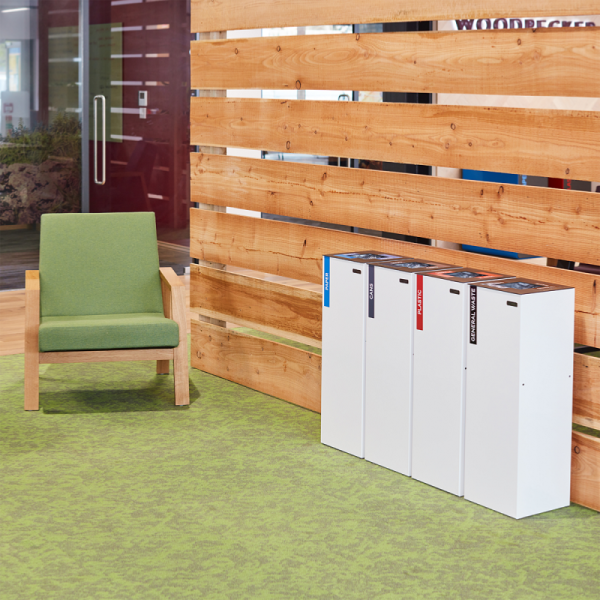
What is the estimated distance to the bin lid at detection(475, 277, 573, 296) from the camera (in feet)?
10.4

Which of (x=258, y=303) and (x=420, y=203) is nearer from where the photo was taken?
(x=420, y=203)

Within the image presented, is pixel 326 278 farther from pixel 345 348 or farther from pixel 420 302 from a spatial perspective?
pixel 420 302

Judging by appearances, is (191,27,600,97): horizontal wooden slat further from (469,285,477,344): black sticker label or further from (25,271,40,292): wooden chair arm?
(25,271,40,292): wooden chair arm

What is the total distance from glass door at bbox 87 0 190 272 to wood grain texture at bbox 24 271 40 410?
321 cm

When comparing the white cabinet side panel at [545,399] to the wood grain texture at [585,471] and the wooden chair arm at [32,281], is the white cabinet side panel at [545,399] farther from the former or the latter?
the wooden chair arm at [32,281]

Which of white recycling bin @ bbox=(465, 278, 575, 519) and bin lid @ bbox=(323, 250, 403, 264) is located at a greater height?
bin lid @ bbox=(323, 250, 403, 264)

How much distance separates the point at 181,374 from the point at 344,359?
1.06 meters

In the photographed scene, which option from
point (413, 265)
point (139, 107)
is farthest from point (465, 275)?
point (139, 107)

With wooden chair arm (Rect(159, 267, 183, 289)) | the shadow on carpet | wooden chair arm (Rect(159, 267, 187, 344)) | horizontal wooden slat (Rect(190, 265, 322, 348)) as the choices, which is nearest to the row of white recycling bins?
horizontal wooden slat (Rect(190, 265, 322, 348))

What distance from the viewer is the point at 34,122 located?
7.18 metres

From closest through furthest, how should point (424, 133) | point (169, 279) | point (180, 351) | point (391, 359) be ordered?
point (391, 359)
point (424, 133)
point (180, 351)
point (169, 279)

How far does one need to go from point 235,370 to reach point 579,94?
2559 mm

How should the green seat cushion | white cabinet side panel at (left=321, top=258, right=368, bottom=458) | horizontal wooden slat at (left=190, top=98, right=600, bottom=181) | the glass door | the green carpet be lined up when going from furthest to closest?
the glass door, the green seat cushion, white cabinet side panel at (left=321, top=258, right=368, bottom=458), horizontal wooden slat at (left=190, top=98, right=600, bottom=181), the green carpet

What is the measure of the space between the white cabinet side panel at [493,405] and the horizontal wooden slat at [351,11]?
1032 mm
